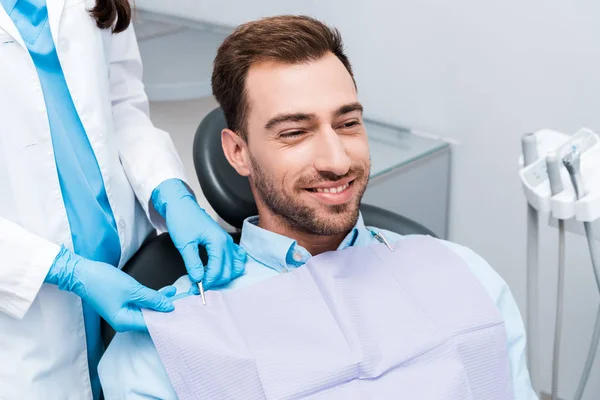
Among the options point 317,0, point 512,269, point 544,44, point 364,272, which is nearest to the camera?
point 364,272

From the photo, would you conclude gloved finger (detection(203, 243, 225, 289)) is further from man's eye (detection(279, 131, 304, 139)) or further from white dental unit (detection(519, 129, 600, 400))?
white dental unit (detection(519, 129, 600, 400))

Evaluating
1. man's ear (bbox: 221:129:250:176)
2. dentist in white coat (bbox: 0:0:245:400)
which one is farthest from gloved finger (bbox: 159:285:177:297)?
man's ear (bbox: 221:129:250:176)

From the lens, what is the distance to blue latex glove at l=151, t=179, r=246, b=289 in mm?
1383

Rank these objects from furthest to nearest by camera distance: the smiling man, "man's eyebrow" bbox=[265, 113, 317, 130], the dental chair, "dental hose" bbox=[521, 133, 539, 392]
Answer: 1. the dental chair
2. "dental hose" bbox=[521, 133, 539, 392]
3. "man's eyebrow" bbox=[265, 113, 317, 130]
4. the smiling man

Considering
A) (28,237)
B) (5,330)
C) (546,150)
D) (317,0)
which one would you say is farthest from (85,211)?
(317,0)

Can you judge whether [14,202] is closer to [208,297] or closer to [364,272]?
[208,297]

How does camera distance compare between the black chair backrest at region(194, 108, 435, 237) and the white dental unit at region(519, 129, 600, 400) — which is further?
the black chair backrest at region(194, 108, 435, 237)

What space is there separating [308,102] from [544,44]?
2.82ft

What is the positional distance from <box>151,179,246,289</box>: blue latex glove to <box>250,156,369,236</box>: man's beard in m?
0.12

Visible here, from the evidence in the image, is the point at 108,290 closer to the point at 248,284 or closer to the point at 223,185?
the point at 248,284

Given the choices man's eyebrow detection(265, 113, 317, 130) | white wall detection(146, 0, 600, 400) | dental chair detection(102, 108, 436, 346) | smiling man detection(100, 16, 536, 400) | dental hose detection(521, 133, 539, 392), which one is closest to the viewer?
smiling man detection(100, 16, 536, 400)

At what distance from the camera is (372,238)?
1.55 m

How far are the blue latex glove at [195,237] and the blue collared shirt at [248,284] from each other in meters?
→ 0.03

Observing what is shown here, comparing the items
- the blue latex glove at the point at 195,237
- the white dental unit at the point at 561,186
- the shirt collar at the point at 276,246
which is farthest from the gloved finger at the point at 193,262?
the white dental unit at the point at 561,186
